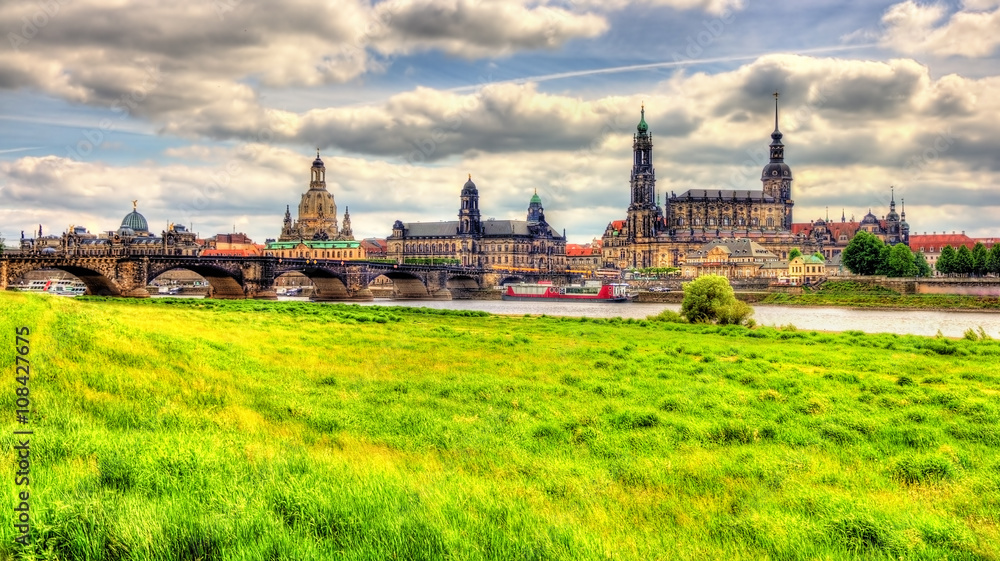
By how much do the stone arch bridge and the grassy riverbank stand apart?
59.9 m

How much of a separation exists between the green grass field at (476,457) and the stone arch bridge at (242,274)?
6895 cm

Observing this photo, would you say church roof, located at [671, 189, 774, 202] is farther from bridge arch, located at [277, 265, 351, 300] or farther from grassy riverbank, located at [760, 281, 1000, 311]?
bridge arch, located at [277, 265, 351, 300]

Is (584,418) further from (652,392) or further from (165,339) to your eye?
(165,339)

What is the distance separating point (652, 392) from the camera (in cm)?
1617

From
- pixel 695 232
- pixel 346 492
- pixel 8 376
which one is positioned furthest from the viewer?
pixel 695 232

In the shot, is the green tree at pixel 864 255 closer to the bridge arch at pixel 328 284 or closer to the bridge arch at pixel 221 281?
the bridge arch at pixel 328 284

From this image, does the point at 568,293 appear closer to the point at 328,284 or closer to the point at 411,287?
the point at 411,287

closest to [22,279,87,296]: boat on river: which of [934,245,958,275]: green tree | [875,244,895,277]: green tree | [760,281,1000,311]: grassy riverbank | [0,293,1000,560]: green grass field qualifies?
[760,281,1000,311]: grassy riverbank

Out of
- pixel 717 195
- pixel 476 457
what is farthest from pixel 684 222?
pixel 476 457

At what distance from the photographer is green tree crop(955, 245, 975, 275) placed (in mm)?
126312

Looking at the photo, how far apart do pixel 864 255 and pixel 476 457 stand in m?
134

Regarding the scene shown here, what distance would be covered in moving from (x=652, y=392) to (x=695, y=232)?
180 m

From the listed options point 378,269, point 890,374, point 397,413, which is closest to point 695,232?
point 378,269

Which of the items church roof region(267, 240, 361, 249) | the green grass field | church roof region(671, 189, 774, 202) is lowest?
the green grass field
